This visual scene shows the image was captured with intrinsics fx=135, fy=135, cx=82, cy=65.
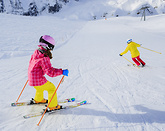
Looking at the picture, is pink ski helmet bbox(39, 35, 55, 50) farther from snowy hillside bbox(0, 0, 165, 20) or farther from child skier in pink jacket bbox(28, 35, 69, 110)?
snowy hillside bbox(0, 0, 165, 20)

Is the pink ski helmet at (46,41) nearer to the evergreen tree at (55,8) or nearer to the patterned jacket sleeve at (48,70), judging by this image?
the patterned jacket sleeve at (48,70)

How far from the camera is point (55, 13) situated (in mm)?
85688

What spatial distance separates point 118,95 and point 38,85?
2.51 m

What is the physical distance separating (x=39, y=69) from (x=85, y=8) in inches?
3528

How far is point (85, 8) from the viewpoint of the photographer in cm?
8519

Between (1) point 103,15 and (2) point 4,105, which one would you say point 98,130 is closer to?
(2) point 4,105

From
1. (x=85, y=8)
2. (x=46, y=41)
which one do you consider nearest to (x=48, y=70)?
(x=46, y=41)

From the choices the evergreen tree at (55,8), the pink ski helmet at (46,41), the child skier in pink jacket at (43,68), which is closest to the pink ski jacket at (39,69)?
the child skier in pink jacket at (43,68)

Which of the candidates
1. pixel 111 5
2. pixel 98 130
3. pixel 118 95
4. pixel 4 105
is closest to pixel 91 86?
pixel 118 95

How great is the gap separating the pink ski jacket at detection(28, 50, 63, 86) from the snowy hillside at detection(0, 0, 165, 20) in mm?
70999

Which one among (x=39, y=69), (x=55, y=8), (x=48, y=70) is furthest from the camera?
(x=55, y=8)

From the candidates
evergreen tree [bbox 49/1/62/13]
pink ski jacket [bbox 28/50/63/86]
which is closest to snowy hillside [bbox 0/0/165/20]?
evergreen tree [bbox 49/1/62/13]

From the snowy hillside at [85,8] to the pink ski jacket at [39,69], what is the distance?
71.0 m

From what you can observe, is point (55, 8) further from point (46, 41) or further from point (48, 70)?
point (48, 70)
